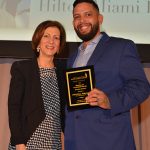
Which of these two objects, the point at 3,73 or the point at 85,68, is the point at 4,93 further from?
the point at 85,68

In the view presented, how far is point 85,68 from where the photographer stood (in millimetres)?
1485

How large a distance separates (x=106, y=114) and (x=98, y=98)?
156mm

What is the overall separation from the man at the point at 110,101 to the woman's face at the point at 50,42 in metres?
0.21

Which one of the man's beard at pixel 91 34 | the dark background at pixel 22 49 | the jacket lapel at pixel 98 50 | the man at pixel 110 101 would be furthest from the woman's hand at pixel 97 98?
the dark background at pixel 22 49

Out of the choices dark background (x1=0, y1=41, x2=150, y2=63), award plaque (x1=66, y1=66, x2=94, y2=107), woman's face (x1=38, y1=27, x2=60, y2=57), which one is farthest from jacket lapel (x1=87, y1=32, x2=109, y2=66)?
dark background (x1=0, y1=41, x2=150, y2=63)

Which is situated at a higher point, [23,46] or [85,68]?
[23,46]

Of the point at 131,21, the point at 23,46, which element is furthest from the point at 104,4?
the point at 23,46

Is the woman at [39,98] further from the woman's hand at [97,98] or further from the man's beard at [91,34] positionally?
the woman's hand at [97,98]

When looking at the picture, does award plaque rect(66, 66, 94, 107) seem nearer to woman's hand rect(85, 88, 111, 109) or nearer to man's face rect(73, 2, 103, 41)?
woman's hand rect(85, 88, 111, 109)

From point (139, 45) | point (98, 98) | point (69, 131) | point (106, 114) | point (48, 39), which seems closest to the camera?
point (98, 98)

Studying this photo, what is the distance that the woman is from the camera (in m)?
1.59

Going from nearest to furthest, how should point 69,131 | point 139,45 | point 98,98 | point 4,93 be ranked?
1. point 98,98
2. point 69,131
3. point 139,45
4. point 4,93

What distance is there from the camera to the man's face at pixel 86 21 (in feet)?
5.76

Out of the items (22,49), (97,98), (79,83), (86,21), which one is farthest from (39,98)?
(22,49)
